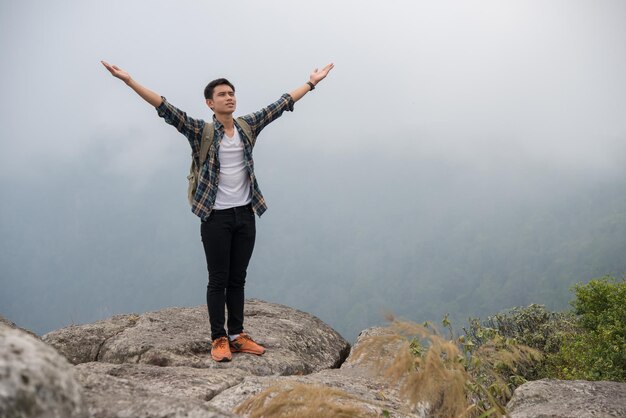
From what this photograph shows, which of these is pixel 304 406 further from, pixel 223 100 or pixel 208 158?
pixel 223 100

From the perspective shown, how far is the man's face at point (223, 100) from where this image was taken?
628 centimetres

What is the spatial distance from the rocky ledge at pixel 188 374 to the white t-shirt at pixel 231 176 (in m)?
1.88

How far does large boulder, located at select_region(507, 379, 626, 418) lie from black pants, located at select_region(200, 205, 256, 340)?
3.29 meters

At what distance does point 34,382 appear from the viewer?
1812 mm

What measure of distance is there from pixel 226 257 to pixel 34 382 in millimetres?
4502

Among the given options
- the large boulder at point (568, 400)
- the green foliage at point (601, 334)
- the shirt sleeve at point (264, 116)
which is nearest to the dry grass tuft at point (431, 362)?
the large boulder at point (568, 400)

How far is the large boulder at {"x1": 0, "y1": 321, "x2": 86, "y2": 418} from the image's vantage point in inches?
68.4

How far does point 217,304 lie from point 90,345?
8.17 ft

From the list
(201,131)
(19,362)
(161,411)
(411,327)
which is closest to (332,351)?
(201,131)

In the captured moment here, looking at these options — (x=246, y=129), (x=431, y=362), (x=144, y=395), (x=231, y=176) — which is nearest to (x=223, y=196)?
(x=231, y=176)

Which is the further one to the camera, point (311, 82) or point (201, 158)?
point (311, 82)

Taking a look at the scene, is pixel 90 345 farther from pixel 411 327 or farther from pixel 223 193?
pixel 411 327

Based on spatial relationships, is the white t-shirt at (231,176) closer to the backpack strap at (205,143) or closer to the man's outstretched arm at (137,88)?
the backpack strap at (205,143)

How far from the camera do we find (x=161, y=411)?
237 cm
